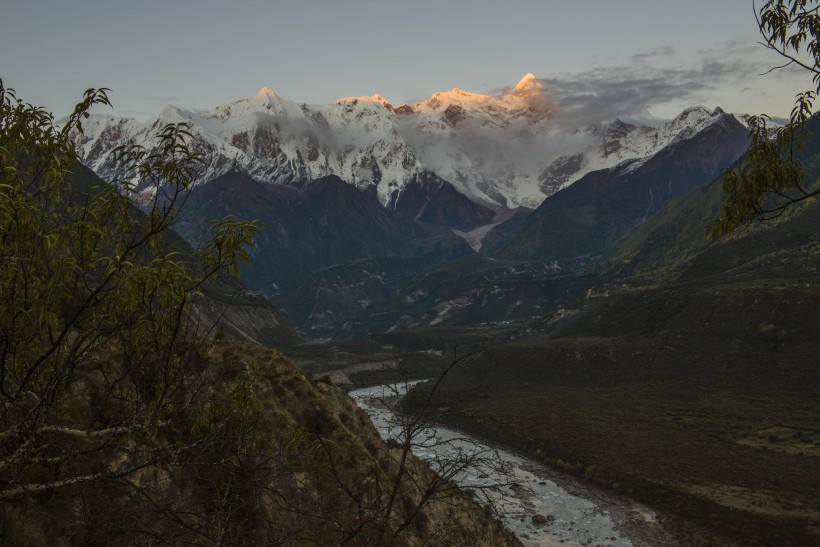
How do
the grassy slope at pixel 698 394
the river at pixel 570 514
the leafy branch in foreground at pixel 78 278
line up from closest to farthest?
the leafy branch in foreground at pixel 78 278, the river at pixel 570 514, the grassy slope at pixel 698 394

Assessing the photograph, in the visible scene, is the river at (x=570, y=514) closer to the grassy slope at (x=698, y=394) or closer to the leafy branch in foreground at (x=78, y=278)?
the grassy slope at (x=698, y=394)

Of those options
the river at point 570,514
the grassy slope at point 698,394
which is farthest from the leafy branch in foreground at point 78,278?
the grassy slope at point 698,394

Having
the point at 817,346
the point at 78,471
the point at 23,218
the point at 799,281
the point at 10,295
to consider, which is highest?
the point at 23,218

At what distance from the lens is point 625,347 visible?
513 ft

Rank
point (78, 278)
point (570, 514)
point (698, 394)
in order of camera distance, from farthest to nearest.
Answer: point (698, 394) → point (570, 514) → point (78, 278)

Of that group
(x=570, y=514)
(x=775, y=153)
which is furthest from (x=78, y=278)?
(x=570, y=514)

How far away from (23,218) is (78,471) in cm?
1214

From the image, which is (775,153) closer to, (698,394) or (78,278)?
(78,278)

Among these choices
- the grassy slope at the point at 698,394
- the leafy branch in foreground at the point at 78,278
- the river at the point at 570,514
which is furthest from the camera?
the grassy slope at the point at 698,394

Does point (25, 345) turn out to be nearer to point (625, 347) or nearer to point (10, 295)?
point (10, 295)

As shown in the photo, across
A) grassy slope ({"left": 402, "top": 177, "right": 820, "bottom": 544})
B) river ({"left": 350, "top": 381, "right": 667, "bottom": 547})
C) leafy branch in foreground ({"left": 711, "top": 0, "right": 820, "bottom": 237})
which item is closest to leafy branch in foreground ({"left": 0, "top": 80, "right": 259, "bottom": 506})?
leafy branch in foreground ({"left": 711, "top": 0, "right": 820, "bottom": 237})

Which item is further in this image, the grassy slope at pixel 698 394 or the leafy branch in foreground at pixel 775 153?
the grassy slope at pixel 698 394

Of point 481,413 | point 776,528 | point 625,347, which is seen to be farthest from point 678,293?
point 776,528

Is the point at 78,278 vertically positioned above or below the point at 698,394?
above
